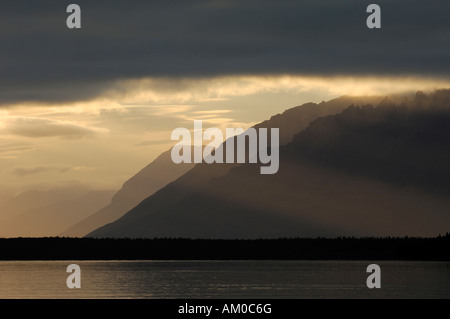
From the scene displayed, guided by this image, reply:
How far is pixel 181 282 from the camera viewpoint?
11369cm
